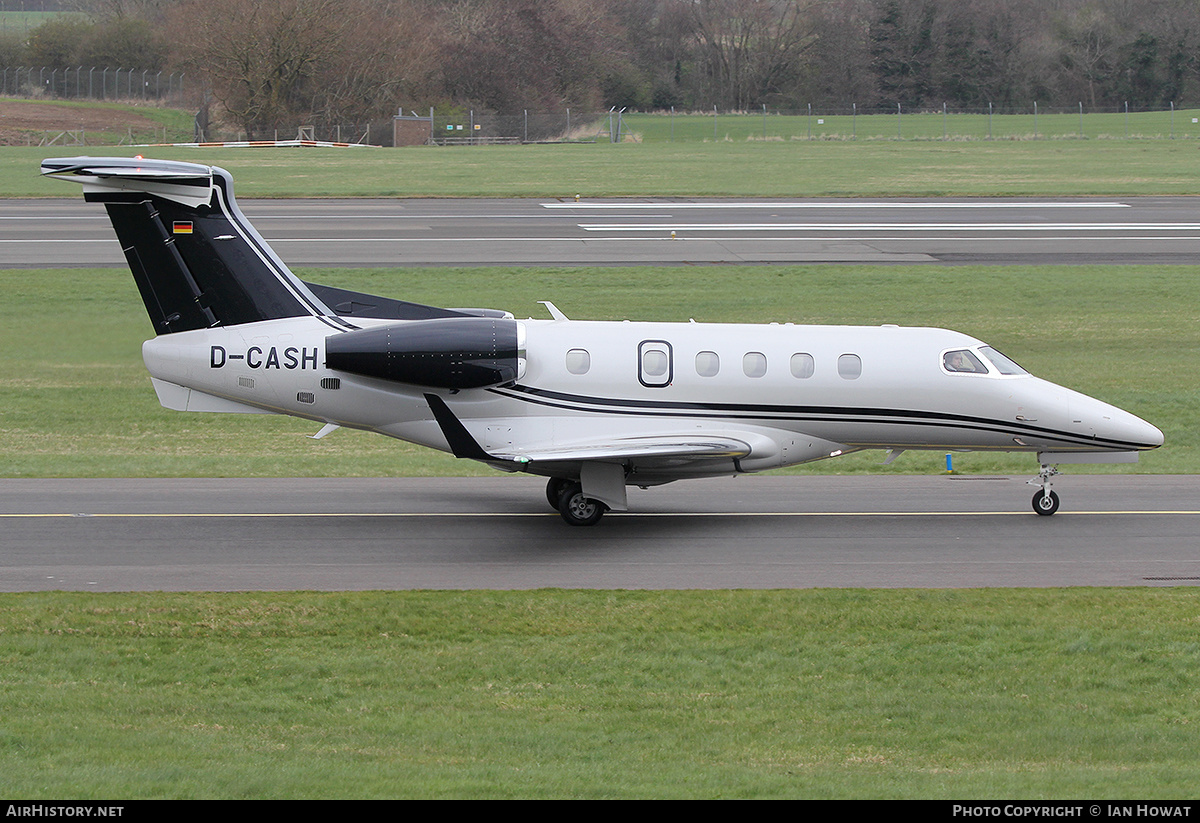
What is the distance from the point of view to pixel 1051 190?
2574 inches

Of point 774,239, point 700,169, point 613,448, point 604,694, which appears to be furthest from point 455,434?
point 700,169

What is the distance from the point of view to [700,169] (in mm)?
76188

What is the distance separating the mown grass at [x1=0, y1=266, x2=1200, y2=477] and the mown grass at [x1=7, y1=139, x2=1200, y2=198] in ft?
71.9

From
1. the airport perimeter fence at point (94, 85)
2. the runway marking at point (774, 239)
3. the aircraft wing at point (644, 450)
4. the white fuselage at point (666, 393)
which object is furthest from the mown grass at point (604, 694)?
the airport perimeter fence at point (94, 85)

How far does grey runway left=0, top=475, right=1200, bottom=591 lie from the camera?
17281mm

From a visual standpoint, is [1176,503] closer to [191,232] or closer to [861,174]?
[191,232]

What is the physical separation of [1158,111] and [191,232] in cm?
12200

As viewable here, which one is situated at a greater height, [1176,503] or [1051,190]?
[1051,190]

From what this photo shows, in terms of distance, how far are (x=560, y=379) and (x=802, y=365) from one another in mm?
3572

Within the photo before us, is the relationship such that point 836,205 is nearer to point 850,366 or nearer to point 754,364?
point 850,366

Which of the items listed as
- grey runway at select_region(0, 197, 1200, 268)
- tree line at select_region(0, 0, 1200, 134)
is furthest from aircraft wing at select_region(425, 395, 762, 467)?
tree line at select_region(0, 0, 1200, 134)

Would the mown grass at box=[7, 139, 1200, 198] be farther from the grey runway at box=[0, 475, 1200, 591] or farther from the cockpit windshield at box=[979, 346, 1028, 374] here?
the cockpit windshield at box=[979, 346, 1028, 374]

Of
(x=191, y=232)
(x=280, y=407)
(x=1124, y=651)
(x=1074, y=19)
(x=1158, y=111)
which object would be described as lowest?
(x=1124, y=651)

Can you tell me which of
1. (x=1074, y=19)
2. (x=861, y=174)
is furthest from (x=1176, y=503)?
(x=1074, y=19)
